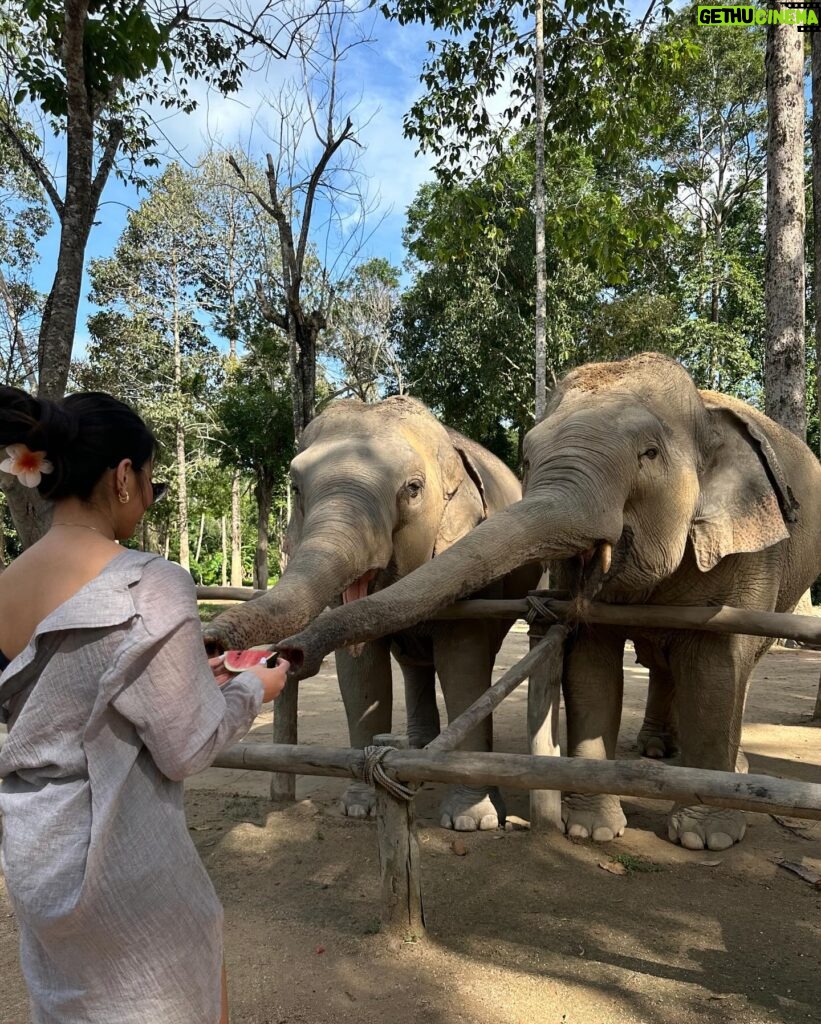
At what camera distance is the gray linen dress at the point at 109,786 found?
147cm

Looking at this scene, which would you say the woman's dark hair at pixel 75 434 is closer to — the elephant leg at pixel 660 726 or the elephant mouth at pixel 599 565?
the elephant mouth at pixel 599 565

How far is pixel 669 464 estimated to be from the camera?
3.77m

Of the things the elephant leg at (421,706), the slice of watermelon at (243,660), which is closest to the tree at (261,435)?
the elephant leg at (421,706)

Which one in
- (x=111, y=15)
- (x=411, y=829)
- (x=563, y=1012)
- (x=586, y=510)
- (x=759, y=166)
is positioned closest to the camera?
(x=563, y=1012)

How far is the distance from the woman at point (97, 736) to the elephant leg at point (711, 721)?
3058 millimetres

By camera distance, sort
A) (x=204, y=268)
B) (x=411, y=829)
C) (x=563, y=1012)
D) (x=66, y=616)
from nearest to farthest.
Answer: (x=66, y=616)
(x=563, y=1012)
(x=411, y=829)
(x=204, y=268)

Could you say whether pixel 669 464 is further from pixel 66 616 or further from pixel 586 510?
pixel 66 616

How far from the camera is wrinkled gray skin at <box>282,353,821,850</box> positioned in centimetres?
346

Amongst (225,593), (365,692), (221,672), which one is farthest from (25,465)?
(225,593)

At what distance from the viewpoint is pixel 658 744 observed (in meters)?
5.79

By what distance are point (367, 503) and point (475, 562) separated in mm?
738

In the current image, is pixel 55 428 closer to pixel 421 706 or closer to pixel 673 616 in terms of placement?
pixel 673 616

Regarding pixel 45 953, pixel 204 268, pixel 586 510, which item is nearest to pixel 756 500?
pixel 586 510

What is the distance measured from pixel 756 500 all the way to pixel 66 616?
3.25m
